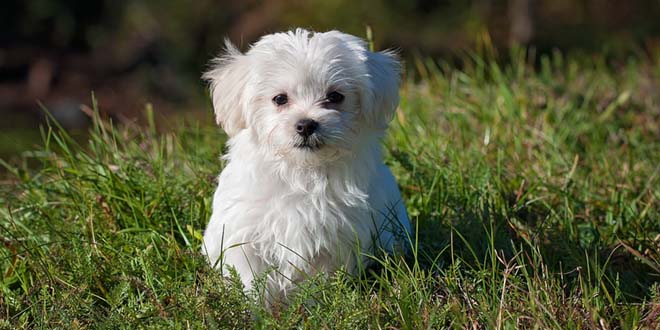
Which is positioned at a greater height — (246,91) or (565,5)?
(246,91)

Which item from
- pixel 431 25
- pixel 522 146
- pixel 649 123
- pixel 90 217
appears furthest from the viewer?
pixel 431 25

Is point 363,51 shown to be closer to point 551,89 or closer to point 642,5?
point 551,89

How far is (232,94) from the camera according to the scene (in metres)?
3.77

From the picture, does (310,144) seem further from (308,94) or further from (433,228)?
(433,228)

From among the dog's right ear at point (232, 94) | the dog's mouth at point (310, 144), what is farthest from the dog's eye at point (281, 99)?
the dog's mouth at point (310, 144)

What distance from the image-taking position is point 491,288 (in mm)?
3566

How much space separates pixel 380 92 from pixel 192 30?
1110 cm

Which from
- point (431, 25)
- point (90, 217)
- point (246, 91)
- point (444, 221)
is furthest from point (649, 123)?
point (431, 25)

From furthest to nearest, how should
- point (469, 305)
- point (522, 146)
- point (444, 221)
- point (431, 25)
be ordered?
point (431, 25), point (522, 146), point (444, 221), point (469, 305)

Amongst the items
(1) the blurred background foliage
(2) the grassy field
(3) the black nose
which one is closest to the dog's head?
(3) the black nose

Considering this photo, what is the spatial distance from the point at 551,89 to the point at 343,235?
126 inches

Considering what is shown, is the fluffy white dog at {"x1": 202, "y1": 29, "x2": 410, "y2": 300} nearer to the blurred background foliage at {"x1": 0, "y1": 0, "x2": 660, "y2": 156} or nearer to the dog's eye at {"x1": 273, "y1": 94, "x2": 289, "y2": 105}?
the dog's eye at {"x1": 273, "y1": 94, "x2": 289, "y2": 105}

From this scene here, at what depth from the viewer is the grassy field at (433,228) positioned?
136 inches

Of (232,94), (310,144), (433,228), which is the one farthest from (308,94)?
(433,228)
